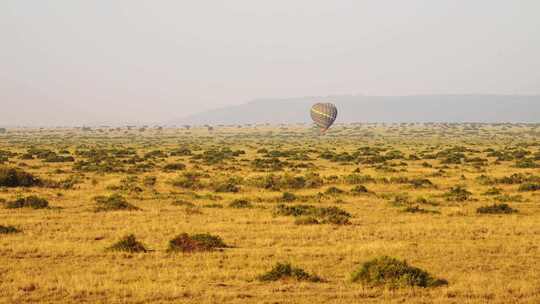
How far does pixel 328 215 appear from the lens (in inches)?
982

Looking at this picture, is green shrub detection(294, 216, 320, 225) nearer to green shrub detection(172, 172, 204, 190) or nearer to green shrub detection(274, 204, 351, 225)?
green shrub detection(274, 204, 351, 225)

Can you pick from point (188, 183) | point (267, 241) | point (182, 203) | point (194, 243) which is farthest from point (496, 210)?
point (188, 183)

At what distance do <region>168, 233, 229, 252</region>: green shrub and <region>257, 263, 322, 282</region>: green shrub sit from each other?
3.94 meters

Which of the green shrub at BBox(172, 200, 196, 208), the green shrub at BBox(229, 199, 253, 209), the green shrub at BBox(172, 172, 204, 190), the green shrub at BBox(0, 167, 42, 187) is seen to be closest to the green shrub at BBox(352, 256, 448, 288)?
the green shrub at BBox(229, 199, 253, 209)

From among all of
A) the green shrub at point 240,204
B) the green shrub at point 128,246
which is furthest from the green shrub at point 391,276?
the green shrub at point 240,204

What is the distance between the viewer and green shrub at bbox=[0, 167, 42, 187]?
119ft

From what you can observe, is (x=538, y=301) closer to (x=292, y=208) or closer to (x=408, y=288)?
(x=408, y=288)

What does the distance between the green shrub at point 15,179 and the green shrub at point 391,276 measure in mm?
25896

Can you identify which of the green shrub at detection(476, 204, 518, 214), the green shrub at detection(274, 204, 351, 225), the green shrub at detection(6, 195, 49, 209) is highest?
the green shrub at detection(6, 195, 49, 209)

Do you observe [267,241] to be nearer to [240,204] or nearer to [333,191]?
[240,204]

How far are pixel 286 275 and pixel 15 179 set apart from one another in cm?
2534

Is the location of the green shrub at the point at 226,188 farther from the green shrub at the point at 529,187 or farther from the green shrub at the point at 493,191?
the green shrub at the point at 529,187

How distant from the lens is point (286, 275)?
49.5 feet

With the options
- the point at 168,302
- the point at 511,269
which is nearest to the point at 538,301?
the point at 511,269
